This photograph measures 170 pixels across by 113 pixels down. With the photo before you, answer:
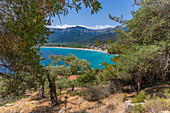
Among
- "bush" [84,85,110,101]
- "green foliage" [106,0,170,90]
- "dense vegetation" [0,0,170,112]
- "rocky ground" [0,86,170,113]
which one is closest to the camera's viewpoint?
"dense vegetation" [0,0,170,112]

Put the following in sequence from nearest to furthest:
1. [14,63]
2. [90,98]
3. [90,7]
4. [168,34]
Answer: [90,7] < [14,63] < [168,34] < [90,98]

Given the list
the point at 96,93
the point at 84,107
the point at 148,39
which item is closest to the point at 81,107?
the point at 84,107

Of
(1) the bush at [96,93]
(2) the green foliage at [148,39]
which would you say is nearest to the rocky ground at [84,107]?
(1) the bush at [96,93]

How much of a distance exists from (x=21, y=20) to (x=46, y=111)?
736 cm

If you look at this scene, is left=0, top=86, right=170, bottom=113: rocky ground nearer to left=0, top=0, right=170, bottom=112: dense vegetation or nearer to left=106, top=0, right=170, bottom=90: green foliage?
left=0, top=0, right=170, bottom=112: dense vegetation

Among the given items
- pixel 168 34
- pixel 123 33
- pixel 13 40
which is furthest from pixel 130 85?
pixel 13 40

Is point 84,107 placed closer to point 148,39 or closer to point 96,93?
point 96,93

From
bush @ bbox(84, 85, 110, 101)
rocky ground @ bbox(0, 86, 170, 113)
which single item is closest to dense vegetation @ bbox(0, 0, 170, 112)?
bush @ bbox(84, 85, 110, 101)

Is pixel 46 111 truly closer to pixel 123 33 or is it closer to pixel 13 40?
pixel 13 40

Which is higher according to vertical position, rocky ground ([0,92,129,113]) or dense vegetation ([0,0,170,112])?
dense vegetation ([0,0,170,112])

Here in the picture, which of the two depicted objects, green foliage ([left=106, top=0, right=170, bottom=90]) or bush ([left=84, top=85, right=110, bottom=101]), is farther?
bush ([left=84, top=85, right=110, bottom=101])

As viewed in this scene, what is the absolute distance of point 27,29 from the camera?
258 cm

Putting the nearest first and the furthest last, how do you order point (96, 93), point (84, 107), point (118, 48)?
point (118, 48), point (84, 107), point (96, 93)

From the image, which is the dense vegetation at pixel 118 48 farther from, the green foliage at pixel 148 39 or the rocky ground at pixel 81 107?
the rocky ground at pixel 81 107
